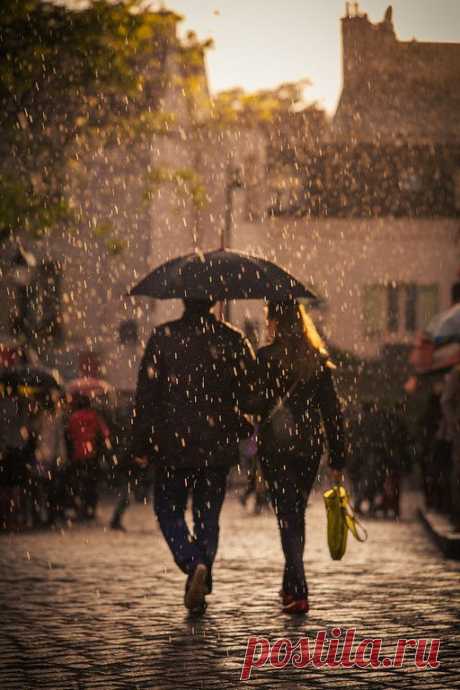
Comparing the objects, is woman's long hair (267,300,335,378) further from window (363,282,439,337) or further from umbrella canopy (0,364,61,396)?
window (363,282,439,337)

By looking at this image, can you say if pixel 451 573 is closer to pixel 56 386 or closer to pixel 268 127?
pixel 56 386

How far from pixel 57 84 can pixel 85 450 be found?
7.08 m

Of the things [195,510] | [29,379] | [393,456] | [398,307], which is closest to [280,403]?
[195,510]

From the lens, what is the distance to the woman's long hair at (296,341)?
952 centimetres

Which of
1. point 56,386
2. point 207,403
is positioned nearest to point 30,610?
point 207,403

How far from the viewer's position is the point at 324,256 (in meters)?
47.0

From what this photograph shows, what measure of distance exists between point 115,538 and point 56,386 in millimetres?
3128

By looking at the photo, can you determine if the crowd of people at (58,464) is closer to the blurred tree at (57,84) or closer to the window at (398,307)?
the blurred tree at (57,84)

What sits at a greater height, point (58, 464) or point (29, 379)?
point (29, 379)

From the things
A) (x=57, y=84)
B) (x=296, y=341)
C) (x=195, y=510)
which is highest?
(x=57, y=84)

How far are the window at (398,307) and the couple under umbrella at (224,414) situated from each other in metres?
36.7

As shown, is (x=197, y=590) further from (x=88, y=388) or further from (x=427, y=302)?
(x=427, y=302)

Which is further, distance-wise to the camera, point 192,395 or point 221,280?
point 221,280

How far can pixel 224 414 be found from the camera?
9.54 meters
